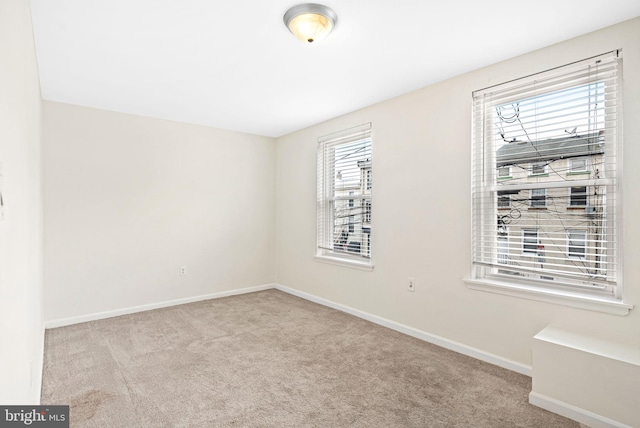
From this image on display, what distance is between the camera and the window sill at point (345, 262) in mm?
3846

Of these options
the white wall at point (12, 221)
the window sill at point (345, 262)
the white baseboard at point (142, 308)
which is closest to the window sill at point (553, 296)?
the window sill at point (345, 262)

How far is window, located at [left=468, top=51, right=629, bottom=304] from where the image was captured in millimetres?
2238

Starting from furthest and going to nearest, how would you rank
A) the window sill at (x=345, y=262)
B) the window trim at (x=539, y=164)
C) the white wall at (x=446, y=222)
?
1. the window sill at (x=345, y=262)
2. the window trim at (x=539, y=164)
3. the white wall at (x=446, y=222)

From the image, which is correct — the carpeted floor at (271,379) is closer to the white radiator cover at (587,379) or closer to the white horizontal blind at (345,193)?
the white radiator cover at (587,379)

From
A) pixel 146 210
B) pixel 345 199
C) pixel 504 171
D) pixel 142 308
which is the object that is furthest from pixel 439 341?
pixel 146 210

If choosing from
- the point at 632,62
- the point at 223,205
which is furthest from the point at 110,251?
the point at 632,62

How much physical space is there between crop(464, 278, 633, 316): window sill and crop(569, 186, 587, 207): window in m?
0.63

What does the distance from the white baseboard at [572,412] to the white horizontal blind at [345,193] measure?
6.81 ft

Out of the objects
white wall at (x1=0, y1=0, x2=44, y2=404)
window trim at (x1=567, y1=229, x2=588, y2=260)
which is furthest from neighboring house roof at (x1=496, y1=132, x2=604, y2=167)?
white wall at (x1=0, y1=0, x2=44, y2=404)

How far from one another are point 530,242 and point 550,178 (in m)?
0.50

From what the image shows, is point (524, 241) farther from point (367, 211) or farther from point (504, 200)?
point (367, 211)

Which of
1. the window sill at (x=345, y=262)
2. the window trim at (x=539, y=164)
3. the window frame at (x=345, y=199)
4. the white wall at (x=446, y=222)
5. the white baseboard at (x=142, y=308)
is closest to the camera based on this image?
the white wall at (x=446, y=222)

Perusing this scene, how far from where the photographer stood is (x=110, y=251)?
3938 millimetres

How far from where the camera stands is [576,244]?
93.1 inches
